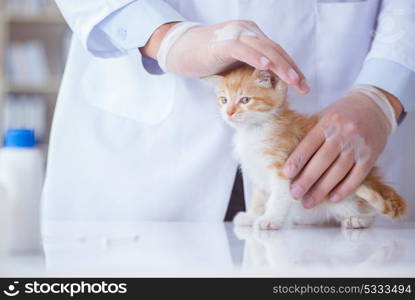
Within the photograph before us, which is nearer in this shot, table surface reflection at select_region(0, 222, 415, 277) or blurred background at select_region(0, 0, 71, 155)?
table surface reflection at select_region(0, 222, 415, 277)

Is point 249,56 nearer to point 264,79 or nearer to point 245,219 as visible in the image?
point 264,79

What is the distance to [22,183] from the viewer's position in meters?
0.68

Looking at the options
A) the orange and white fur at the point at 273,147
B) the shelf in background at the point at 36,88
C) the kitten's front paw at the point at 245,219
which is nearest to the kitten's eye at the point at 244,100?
the orange and white fur at the point at 273,147

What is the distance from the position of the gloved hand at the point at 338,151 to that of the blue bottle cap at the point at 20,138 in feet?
1.29

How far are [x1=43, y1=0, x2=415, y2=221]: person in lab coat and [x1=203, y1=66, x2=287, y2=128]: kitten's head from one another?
32mm

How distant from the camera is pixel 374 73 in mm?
973

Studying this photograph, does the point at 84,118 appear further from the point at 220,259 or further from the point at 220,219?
the point at 220,259

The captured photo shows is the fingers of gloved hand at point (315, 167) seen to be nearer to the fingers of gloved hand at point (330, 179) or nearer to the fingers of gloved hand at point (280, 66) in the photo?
the fingers of gloved hand at point (330, 179)

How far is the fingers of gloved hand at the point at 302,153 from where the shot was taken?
0.91 m

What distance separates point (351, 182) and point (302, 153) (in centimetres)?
9

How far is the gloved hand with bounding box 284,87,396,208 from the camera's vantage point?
0.92m

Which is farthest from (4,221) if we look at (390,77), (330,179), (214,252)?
(390,77)

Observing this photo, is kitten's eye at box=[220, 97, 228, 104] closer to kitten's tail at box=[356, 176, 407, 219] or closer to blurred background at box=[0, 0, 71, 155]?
kitten's tail at box=[356, 176, 407, 219]

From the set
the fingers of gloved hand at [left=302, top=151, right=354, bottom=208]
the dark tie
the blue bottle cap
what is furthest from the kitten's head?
the blue bottle cap
